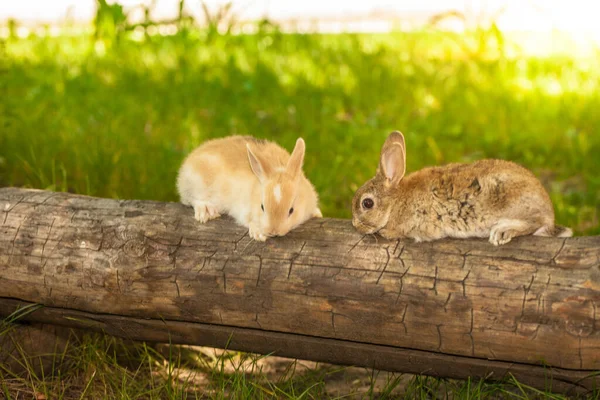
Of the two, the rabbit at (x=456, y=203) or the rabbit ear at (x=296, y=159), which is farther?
the rabbit ear at (x=296, y=159)

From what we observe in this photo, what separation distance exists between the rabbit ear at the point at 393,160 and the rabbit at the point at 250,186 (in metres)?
0.52

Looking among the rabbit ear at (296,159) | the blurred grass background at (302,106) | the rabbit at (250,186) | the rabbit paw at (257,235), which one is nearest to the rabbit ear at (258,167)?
the rabbit at (250,186)

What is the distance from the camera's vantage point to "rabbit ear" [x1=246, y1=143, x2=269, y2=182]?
389 cm

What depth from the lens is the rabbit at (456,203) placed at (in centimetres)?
340

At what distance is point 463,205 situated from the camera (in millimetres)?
3486

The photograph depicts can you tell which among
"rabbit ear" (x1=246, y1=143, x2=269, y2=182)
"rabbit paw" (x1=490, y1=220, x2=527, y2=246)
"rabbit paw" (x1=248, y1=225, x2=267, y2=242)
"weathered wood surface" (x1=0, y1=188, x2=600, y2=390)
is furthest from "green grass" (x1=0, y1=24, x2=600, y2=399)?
"rabbit ear" (x1=246, y1=143, x2=269, y2=182)

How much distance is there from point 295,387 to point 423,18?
754 centimetres

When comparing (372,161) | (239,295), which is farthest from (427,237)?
(372,161)

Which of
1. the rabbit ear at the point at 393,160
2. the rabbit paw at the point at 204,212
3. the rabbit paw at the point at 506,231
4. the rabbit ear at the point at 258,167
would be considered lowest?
the rabbit paw at the point at 204,212

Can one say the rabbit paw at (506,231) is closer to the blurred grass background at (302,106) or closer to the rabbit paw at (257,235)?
the rabbit paw at (257,235)

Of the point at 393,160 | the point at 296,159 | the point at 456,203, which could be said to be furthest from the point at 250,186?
the point at 456,203

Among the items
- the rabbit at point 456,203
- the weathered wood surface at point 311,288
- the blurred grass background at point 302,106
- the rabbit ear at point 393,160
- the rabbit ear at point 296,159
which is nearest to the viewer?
the weathered wood surface at point 311,288

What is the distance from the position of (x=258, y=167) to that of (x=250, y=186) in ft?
Result: 0.75

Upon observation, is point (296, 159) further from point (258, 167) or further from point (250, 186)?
point (250, 186)
